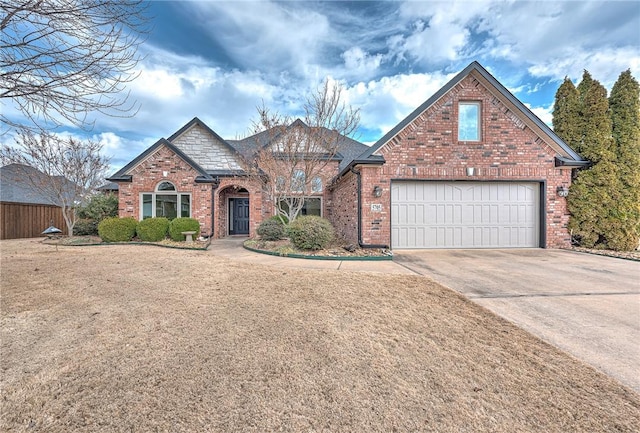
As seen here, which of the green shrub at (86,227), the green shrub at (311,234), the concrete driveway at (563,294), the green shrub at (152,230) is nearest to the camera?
the concrete driveway at (563,294)

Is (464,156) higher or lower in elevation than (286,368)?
higher

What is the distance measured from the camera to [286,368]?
A: 2.38 metres

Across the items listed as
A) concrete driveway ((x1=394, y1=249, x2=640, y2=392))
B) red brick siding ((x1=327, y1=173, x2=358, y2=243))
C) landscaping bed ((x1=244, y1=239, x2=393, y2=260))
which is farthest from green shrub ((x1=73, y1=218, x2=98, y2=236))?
concrete driveway ((x1=394, y1=249, x2=640, y2=392))

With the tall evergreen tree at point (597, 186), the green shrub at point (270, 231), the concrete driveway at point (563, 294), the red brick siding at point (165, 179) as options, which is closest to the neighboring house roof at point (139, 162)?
the red brick siding at point (165, 179)

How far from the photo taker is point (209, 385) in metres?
2.13

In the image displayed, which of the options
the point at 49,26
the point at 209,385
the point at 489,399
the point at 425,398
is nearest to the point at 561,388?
the point at 489,399

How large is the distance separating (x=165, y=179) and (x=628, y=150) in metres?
18.0

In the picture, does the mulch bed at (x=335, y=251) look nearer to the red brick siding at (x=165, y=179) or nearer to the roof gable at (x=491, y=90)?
the roof gable at (x=491, y=90)

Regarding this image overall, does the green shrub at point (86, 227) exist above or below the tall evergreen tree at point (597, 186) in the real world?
below

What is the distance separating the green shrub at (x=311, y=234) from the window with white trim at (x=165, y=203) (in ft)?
23.0

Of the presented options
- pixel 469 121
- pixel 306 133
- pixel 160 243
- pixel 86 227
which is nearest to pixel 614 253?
pixel 469 121

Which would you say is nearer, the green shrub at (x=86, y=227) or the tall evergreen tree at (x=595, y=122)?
the tall evergreen tree at (x=595, y=122)

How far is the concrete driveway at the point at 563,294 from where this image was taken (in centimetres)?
280

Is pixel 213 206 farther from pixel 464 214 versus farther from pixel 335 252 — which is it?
pixel 464 214
